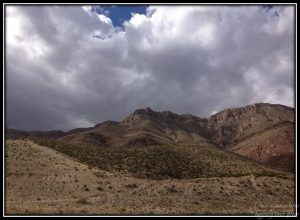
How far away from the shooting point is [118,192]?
39.2m

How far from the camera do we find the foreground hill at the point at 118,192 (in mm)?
30328

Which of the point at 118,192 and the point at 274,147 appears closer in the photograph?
the point at 118,192

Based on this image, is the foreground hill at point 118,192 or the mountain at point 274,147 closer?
the foreground hill at point 118,192

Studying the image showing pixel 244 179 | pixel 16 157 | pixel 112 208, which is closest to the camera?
pixel 112 208

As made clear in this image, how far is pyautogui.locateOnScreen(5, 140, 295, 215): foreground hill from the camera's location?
99.5 ft

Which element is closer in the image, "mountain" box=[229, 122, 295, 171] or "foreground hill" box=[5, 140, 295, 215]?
"foreground hill" box=[5, 140, 295, 215]

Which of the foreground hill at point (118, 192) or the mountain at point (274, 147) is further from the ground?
the mountain at point (274, 147)

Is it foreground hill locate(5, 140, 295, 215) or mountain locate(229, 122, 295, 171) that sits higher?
mountain locate(229, 122, 295, 171)

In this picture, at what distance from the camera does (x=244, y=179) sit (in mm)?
44188

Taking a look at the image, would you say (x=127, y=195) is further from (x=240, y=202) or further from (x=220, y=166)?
(x=220, y=166)

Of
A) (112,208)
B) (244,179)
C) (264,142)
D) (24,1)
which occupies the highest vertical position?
(264,142)

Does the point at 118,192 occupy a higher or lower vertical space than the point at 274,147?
lower

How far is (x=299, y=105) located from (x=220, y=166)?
53.3 meters

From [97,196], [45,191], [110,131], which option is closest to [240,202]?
[97,196]
